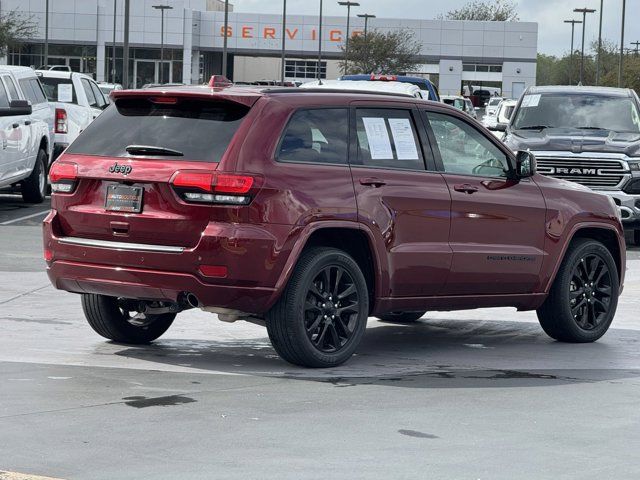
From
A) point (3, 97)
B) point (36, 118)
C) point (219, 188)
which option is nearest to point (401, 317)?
point (219, 188)

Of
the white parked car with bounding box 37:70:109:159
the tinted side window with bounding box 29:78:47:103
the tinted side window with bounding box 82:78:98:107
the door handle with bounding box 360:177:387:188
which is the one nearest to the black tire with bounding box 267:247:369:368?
the door handle with bounding box 360:177:387:188

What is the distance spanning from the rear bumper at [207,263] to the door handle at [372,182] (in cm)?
74

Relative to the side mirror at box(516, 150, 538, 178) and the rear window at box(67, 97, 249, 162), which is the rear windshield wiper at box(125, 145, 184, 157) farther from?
the side mirror at box(516, 150, 538, 178)

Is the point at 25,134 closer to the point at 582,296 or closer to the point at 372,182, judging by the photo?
the point at 582,296

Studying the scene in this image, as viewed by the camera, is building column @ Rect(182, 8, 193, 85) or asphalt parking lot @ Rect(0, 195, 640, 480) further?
building column @ Rect(182, 8, 193, 85)

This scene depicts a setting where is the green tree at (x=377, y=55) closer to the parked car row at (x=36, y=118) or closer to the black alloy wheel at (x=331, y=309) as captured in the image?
the parked car row at (x=36, y=118)

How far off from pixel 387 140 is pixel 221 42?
318 ft

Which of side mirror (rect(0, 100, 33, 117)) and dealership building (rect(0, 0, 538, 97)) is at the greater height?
dealership building (rect(0, 0, 538, 97))

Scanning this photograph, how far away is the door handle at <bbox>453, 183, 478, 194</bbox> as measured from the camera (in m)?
9.45

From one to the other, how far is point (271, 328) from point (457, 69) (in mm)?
100058

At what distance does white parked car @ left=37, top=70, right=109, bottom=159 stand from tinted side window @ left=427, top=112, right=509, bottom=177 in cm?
1461

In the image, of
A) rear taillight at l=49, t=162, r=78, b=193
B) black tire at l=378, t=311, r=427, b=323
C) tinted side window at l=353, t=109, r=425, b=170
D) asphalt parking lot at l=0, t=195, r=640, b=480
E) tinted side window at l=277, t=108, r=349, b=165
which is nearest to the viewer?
asphalt parking lot at l=0, t=195, r=640, b=480

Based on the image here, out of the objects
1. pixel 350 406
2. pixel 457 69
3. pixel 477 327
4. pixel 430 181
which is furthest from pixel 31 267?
pixel 457 69

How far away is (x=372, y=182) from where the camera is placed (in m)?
8.86
